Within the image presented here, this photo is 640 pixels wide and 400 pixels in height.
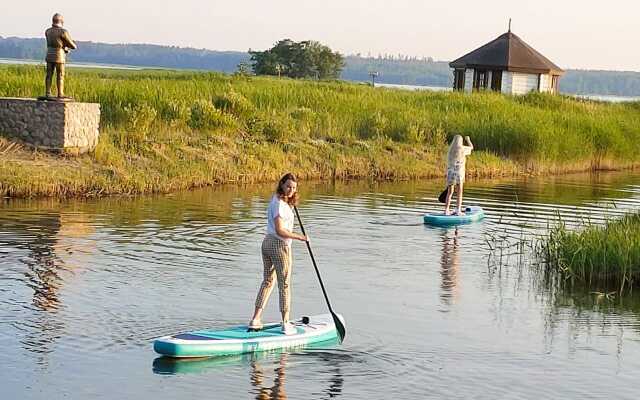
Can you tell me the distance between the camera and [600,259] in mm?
17328

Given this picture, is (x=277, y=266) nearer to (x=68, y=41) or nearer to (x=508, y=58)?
(x=68, y=41)

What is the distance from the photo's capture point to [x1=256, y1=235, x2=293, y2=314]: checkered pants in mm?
12570

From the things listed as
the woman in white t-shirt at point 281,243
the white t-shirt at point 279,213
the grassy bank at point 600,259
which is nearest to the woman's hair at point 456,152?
the grassy bank at point 600,259

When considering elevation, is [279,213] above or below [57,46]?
below

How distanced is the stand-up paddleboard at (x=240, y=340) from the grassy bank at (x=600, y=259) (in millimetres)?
5452

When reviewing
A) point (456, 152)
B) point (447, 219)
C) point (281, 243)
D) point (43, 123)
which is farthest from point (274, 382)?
point (43, 123)

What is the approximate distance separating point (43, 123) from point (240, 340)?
16.0 metres

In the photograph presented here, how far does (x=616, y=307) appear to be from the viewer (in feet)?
52.0

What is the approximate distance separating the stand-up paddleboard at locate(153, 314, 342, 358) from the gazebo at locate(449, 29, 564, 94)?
169ft

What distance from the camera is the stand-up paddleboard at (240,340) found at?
39.6 ft

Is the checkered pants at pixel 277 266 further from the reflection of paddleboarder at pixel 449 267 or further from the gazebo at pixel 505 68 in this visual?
the gazebo at pixel 505 68

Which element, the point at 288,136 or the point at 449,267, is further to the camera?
the point at 288,136

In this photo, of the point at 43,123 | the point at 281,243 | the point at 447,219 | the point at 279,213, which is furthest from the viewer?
the point at 43,123

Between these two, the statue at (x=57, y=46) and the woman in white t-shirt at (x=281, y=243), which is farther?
the statue at (x=57, y=46)
